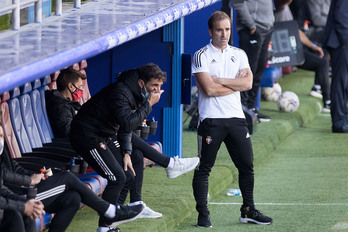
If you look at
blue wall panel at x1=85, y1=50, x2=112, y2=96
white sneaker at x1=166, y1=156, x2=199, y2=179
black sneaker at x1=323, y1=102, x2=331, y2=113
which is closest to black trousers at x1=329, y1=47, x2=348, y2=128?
black sneaker at x1=323, y1=102, x2=331, y2=113

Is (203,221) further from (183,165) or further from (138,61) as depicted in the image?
(138,61)

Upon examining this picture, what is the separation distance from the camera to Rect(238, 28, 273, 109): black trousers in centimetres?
1255

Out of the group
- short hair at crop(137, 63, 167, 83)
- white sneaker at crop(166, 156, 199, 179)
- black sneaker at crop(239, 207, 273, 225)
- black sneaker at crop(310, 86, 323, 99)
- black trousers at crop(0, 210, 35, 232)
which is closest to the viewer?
black trousers at crop(0, 210, 35, 232)

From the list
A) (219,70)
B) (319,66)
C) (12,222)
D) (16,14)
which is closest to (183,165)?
(219,70)

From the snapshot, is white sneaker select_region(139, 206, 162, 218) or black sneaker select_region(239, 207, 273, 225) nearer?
white sneaker select_region(139, 206, 162, 218)

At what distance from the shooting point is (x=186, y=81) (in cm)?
1055

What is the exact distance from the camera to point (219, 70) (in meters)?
8.34

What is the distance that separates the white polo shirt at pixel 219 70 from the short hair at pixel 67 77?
131 cm

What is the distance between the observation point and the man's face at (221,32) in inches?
323

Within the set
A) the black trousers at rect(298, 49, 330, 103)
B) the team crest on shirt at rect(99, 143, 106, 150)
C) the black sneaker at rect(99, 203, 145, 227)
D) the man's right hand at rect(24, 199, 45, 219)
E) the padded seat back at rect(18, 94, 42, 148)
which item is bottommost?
the black trousers at rect(298, 49, 330, 103)

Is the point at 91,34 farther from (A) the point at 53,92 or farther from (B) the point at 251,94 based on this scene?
(B) the point at 251,94

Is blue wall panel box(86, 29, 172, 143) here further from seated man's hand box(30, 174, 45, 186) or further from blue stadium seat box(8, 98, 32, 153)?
seated man's hand box(30, 174, 45, 186)

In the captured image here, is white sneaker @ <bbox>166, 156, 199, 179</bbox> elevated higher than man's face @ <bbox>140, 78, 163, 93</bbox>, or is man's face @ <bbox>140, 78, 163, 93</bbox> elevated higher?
man's face @ <bbox>140, 78, 163, 93</bbox>

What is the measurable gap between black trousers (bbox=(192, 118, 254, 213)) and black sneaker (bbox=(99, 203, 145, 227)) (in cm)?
101
